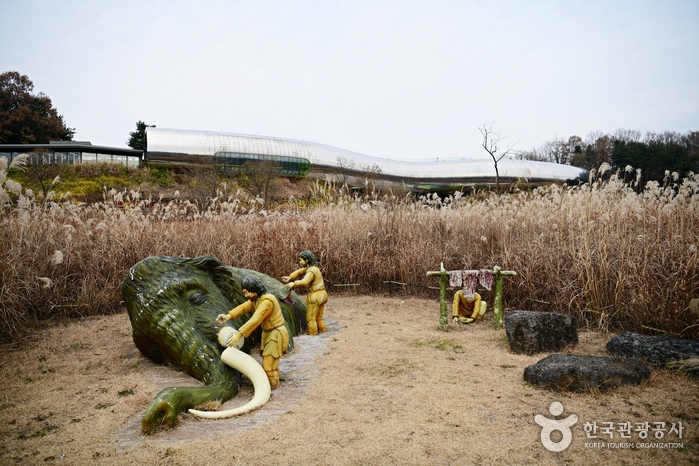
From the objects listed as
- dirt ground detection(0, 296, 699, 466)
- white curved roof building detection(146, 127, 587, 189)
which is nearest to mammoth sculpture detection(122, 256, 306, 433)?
dirt ground detection(0, 296, 699, 466)

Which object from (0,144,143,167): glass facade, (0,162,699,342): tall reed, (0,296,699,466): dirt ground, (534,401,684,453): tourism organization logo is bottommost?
(0,296,699,466): dirt ground

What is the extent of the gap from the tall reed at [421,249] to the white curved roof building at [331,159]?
57.3ft

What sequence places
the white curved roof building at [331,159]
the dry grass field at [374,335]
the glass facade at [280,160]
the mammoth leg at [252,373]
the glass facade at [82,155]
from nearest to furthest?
the dry grass field at [374,335] → the mammoth leg at [252,373] → the glass facade at [82,155] → the white curved roof building at [331,159] → the glass facade at [280,160]

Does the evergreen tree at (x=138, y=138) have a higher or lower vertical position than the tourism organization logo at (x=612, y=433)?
higher

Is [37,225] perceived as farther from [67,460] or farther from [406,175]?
[406,175]

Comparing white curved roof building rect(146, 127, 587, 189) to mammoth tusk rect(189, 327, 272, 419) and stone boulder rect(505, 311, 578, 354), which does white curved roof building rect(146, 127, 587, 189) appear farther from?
mammoth tusk rect(189, 327, 272, 419)

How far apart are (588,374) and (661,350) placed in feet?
3.05

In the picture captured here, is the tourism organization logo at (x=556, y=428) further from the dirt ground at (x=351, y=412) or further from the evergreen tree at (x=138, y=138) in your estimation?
the evergreen tree at (x=138, y=138)

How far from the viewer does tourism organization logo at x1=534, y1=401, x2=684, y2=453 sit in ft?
7.52

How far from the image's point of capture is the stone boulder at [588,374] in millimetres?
2939

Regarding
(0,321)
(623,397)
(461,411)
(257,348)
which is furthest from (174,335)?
(623,397)

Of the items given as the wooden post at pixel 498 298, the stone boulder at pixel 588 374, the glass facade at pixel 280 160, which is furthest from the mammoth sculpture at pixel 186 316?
the glass facade at pixel 280 160

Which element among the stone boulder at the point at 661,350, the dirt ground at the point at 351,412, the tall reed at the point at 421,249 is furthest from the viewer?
the tall reed at the point at 421,249

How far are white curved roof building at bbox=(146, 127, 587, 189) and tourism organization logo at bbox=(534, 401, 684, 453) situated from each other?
2242 centimetres
